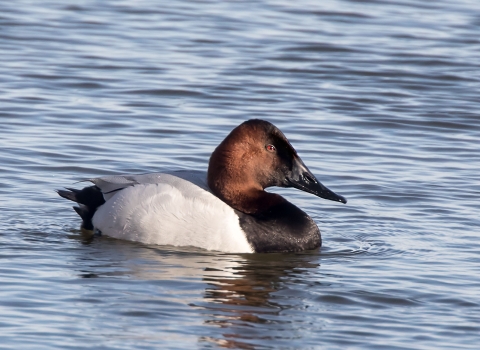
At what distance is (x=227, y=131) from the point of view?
10.3 metres

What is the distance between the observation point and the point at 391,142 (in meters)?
10.2

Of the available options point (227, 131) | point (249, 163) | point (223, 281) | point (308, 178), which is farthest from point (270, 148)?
point (227, 131)

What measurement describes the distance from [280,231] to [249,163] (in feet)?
1.70

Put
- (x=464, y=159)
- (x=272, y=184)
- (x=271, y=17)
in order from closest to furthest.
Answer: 1. (x=272, y=184)
2. (x=464, y=159)
3. (x=271, y=17)

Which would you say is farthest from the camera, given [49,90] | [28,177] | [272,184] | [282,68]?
[282,68]

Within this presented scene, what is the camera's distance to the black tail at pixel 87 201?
295 inches

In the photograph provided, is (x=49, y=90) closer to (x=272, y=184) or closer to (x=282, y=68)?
(x=282, y=68)

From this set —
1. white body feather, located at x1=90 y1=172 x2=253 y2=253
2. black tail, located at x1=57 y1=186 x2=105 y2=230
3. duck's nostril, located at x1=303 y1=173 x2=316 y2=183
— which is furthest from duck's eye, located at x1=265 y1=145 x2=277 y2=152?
black tail, located at x1=57 y1=186 x2=105 y2=230

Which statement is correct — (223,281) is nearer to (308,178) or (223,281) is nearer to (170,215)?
(170,215)

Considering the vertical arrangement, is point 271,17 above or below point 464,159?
above

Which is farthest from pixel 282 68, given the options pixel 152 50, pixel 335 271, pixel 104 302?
pixel 104 302

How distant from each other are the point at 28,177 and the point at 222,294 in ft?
10.3

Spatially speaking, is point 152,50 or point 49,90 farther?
point 152,50

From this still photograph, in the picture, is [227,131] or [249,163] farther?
[227,131]
